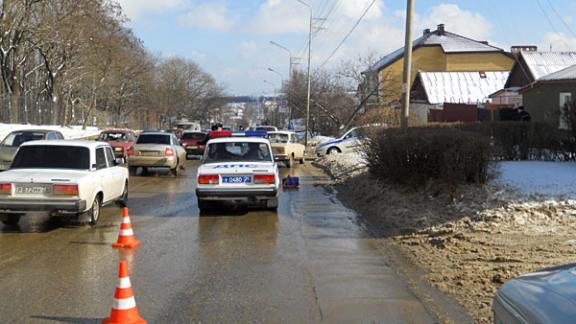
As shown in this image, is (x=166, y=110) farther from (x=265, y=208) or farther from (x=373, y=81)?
(x=265, y=208)

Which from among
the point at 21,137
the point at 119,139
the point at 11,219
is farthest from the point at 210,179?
the point at 119,139

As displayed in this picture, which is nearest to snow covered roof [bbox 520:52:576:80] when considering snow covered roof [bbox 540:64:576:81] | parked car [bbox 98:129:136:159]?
snow covered roof [bbox 540:64:576:81]

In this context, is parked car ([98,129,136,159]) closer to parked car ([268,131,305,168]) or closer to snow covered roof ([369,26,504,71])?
parked car ([268,131,305,168])

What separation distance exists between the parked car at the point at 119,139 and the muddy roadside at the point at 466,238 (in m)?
17.3

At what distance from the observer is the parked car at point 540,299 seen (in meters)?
3.25

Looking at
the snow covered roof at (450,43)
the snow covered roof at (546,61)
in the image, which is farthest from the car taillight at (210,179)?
the snow covered roof at (450,43)

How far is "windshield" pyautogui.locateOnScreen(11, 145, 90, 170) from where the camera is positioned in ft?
36.1

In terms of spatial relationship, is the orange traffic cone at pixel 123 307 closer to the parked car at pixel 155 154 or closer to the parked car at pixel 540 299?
the parked car at pixel 540 299

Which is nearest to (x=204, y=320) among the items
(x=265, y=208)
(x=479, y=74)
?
(x=265, y=208)

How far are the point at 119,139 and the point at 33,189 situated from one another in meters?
20.0

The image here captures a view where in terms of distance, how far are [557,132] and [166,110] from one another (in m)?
99.6

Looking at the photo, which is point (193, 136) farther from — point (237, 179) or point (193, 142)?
point (237, 179)

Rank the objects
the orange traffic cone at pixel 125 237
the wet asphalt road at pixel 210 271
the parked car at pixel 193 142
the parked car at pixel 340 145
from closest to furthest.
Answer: the wet asphalt road at pixel 210 271, the orange traffic cone at pixel 125 237, the parked car at pixel 340 145, the parked car at pixel 193 142

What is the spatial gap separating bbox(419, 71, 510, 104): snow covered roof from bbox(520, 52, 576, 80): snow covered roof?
11438 mm
